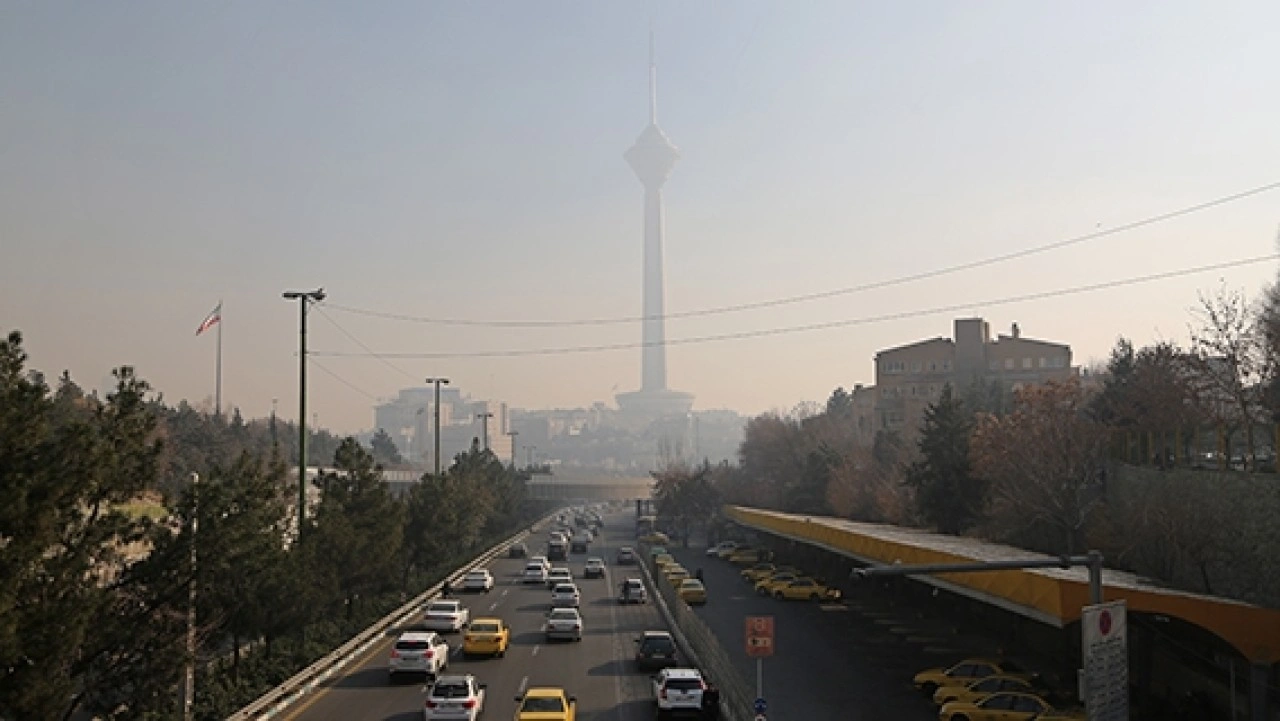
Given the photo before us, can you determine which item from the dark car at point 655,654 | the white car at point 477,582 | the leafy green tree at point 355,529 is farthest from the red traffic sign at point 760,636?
the white car at point 477,582

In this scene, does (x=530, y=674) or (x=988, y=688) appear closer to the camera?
(x=988, y=688)

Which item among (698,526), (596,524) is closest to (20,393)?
(698,526)

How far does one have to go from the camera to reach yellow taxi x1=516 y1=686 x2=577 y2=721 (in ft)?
75.2

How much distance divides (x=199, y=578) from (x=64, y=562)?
498 cm

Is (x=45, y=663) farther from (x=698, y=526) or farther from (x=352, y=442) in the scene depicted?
(x=698, y=526)

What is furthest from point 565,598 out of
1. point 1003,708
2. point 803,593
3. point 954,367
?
point 954,367

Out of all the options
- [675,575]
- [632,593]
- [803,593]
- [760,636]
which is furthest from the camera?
[675,575]

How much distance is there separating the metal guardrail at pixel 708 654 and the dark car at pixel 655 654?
77 centimetres

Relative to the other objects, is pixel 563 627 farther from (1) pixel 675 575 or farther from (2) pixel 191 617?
(1) pixel 675 575

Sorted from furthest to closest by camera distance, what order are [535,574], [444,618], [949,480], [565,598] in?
[535,574] → [949,480] → [565,598] → [444,618]

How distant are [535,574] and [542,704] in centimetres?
4214

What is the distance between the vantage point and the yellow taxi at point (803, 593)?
59.5m

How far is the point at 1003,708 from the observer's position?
26234 millimetres

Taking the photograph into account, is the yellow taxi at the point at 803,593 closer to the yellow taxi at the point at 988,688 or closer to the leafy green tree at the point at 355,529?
the leafy green tree at the point at 355,529
